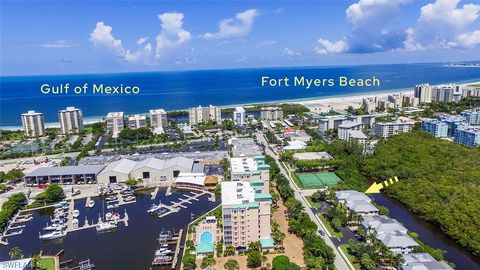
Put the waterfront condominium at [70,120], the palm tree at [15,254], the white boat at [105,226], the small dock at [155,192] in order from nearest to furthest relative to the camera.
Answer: the palm tree at [15,254], the white boat at [105,226], the small dock at [155,192], the waterfront condominium at [70,120]

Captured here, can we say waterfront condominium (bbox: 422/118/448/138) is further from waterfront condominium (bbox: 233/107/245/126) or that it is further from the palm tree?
the palm tree

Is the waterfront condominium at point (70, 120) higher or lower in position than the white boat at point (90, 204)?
higher

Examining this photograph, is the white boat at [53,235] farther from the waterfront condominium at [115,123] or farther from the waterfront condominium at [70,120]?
the waterfront condominium at [70,120]

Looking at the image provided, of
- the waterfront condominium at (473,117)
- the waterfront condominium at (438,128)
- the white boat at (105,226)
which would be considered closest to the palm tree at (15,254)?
the white boat at (105,226)

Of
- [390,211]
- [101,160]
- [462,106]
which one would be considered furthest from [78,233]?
[462,106]

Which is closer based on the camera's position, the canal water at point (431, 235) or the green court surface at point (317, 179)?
the canal water at point (431, 235)

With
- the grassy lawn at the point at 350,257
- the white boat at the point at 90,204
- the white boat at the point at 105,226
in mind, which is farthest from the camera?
the white boat at the point at 90,204

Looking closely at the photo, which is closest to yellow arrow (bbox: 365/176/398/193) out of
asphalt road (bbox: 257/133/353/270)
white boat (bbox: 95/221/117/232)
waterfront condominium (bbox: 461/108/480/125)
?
asphalt road (bbox: 257/133/353/270)
